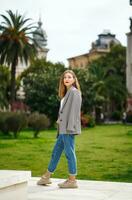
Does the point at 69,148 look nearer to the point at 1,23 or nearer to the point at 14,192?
the point at 14,192

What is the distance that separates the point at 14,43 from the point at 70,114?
139 ft

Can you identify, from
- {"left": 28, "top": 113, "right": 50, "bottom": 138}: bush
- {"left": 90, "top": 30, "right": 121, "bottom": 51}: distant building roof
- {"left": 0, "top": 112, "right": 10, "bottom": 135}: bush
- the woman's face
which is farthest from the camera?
{"left": 90, "top": 30, "right": 121, "bottom": 51}: distant building roof

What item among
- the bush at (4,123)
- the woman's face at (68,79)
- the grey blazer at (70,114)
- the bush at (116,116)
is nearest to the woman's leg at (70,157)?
the grey blazer at (70,114)

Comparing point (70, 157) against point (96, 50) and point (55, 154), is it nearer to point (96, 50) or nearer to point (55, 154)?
point (55, 154)

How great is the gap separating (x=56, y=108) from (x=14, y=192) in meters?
45.9

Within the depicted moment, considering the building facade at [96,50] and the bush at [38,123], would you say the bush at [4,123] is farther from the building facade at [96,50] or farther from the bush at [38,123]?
the building facade at [96,50]

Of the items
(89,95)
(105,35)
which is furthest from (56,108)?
(105,35)

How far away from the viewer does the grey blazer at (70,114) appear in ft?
30.2

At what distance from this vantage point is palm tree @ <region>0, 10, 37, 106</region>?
50500 millimetres

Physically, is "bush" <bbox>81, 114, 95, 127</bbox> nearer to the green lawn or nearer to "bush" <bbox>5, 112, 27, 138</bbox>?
"bush" <bbox>5, 112, 27, 138</bbox>

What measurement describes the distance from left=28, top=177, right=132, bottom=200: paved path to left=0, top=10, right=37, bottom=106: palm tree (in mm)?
40910

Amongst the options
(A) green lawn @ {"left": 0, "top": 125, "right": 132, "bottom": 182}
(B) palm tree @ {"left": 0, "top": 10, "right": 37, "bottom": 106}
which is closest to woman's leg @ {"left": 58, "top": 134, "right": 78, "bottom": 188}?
(A) green lawn @ {"left": 0, "top": 125, "right": 132, "bottom": 182}

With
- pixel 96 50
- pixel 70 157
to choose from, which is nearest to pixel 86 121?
pixel 70 157

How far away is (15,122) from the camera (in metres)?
32.5
